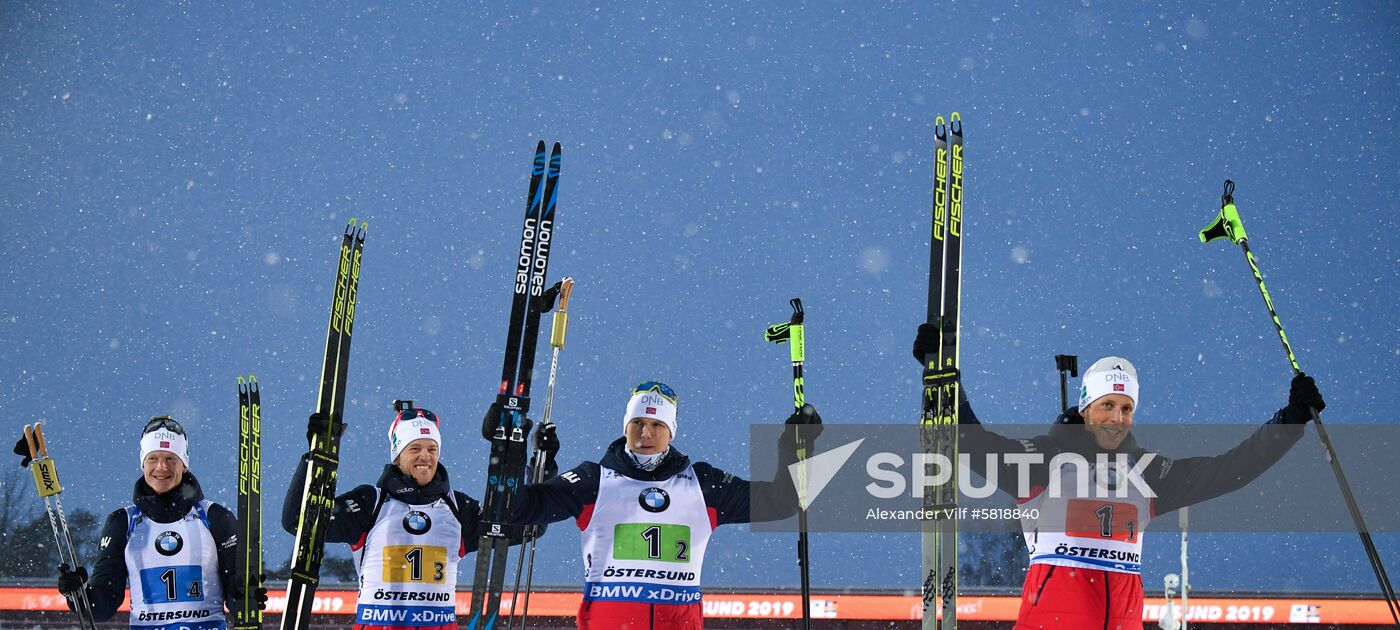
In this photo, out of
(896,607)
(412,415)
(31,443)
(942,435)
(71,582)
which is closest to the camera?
(942,435)

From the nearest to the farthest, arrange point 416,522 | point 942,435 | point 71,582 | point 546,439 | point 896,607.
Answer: point 942,435
point 71,582
point 416,522
point 546,439
point 896,607

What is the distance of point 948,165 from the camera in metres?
5.67

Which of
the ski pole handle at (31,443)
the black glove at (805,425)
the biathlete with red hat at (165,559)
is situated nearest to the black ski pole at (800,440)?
the black glove at (805,425)

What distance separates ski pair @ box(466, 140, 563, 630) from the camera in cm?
Answer: 521

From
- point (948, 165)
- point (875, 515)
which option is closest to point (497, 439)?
point (948, 165)

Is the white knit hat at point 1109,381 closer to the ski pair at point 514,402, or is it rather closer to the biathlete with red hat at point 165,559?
the ski pair at point 514,402

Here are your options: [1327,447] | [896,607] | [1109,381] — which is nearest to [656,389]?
[1109,381]

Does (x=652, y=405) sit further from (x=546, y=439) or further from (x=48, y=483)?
(x=48, y=483)

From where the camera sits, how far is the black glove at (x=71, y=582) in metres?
5.35

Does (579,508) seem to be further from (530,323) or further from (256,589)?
(256,589)

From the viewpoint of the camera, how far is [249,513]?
5660 mm

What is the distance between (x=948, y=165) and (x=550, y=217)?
1.92 meters

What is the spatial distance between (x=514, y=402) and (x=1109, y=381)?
2.52 metres

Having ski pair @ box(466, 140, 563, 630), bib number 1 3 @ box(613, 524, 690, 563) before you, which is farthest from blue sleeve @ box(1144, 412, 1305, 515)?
ski pair @ box(466, 140, 563, 630)
